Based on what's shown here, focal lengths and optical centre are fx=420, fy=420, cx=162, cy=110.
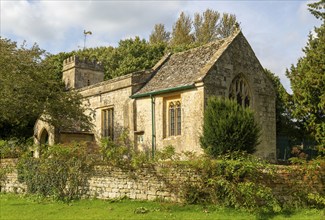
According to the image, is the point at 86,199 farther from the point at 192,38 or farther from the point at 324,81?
the point at 192,38

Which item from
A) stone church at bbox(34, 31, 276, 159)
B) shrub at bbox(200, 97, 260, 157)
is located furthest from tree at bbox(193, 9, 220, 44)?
shrub at bbox(200, 97, 260, 157)

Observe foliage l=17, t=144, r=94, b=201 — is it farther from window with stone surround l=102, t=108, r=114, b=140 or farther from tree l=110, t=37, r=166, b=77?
tree l=110, t=37, r=166, b=77

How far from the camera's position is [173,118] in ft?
77.3

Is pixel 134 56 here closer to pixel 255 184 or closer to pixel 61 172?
pixel 61 172

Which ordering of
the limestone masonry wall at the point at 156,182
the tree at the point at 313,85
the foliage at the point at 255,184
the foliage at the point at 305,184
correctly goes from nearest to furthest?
the foliage at the point at 255,184 < the foliage at the point at 305,184 < the limestone masonry wall at the point at 156,182 < the tree at the point at 313,85

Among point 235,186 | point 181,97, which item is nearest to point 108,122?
point 181,97

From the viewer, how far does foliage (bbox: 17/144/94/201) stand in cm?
1608

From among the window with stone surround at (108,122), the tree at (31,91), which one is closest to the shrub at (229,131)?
the tree at (31,91)

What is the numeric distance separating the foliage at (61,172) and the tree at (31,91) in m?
6.35

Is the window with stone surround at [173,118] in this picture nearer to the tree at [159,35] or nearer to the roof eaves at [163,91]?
the roof eaves at [163,91]

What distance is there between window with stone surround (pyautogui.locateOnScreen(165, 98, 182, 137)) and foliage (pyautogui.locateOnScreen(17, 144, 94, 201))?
7607 millimetres

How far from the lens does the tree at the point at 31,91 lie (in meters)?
22.7

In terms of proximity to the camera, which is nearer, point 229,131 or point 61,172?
point 61,172

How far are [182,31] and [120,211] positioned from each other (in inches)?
1777
